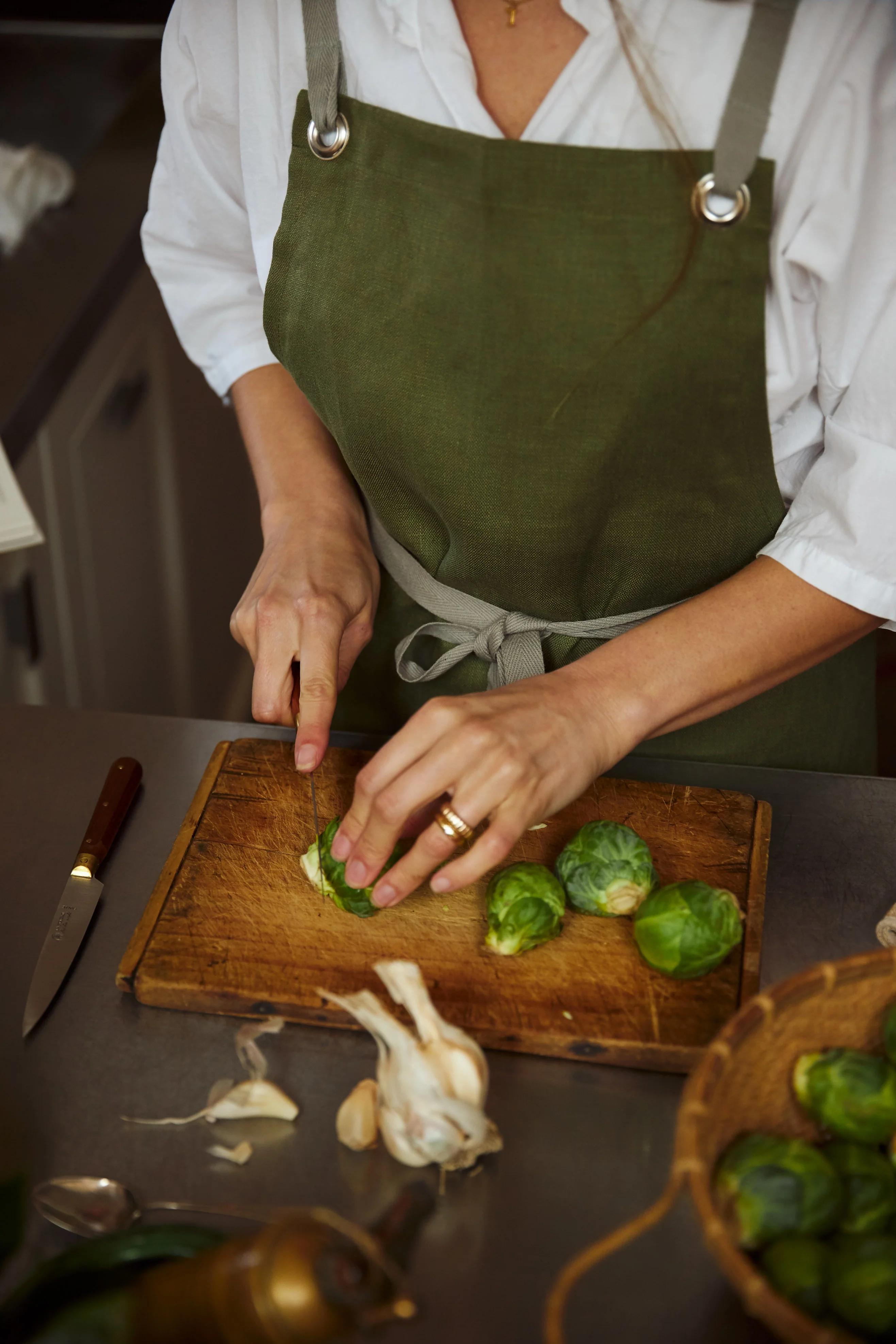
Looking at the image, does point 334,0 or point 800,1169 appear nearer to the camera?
point 800,1169

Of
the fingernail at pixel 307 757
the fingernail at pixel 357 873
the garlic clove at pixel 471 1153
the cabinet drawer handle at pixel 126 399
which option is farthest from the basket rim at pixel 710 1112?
the cabinet drawer handle at pixel 126 399

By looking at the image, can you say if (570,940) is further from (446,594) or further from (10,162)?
(10,162)

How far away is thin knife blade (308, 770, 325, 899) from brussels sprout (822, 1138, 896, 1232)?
0.52 metres

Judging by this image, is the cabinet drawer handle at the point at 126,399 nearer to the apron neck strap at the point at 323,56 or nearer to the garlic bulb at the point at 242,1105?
the apron neck strap at the point at 323,56

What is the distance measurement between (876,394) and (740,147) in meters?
0.26

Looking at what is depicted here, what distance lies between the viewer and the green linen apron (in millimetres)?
1055

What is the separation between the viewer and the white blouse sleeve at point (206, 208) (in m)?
1.26

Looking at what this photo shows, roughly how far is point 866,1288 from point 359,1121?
0.40 meters

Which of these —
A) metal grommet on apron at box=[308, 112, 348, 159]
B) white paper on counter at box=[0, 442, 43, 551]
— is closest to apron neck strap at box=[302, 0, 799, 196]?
metal grommet on apron at box=[308, 112, 348, 159]

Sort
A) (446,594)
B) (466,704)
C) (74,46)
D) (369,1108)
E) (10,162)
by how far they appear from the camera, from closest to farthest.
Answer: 1. (369,1108)
2. (466,704)
3. (446,594)
4. (10,162)
5. (74,46)

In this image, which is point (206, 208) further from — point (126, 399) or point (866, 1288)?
point (866, 1288)

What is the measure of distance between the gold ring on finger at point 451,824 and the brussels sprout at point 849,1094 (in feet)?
1.18

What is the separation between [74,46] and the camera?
9.28ft

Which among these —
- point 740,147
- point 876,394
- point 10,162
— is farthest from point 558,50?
point 10,162
